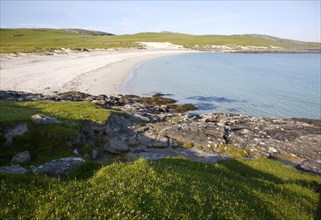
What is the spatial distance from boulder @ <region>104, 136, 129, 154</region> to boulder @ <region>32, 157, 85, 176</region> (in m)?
9.23

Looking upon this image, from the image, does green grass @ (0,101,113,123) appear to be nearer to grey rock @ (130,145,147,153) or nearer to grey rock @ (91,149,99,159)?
grey rock @ (91,149,99,159)

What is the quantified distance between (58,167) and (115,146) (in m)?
10.7

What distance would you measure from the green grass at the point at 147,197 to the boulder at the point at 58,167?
45 centimetres

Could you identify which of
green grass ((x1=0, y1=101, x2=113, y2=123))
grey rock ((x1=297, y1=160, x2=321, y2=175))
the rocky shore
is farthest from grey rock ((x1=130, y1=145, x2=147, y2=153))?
grey rock ((x1=297, y1=160, x2=321, y2=175))

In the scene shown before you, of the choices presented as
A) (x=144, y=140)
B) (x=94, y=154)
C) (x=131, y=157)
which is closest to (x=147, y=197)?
(x=131, y=157)

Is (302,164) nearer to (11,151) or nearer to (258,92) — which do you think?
(11,151)

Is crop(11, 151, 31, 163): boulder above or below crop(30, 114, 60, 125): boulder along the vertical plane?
below

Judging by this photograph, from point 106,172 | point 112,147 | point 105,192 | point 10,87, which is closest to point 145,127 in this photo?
point 112,147

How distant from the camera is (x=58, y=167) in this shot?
12.8 m

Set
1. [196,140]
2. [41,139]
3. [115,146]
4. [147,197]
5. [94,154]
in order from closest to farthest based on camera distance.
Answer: [147,197], [41,139], [94,154], [115,146], [196,140]

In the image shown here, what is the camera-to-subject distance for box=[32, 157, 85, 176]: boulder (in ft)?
40.3

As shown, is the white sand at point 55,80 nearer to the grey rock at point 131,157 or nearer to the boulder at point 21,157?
the grey rock at point 131,157

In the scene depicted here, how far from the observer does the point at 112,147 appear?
2323cm

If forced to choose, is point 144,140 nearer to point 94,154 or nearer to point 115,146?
point 115,146
